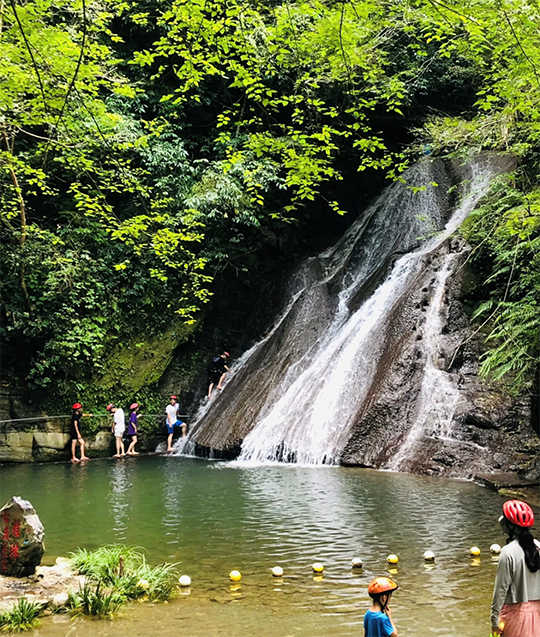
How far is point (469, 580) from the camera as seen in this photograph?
5.23 m

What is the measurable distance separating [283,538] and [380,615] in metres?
4.00

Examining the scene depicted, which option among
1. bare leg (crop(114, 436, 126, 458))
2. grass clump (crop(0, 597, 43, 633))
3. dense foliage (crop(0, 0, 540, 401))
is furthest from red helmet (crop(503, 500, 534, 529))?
bare leg (crop(114, 436, 126, 458))

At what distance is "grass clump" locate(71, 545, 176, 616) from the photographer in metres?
4.65

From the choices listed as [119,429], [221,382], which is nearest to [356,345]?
[221,382]

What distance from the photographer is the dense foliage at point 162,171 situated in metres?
9.08

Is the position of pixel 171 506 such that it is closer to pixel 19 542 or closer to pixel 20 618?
pixel 19 542

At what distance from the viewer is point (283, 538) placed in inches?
265

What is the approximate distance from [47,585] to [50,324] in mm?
11610

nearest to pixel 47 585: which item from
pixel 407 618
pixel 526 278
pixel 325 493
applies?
pixel 407 618

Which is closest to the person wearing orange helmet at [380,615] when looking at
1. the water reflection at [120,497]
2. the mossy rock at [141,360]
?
the water reflection at [120,497]

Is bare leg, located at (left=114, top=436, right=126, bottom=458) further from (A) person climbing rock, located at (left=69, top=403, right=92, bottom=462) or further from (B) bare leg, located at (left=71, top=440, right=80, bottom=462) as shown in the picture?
(B) bare leg, located at (left=71, top=440, right=80, bottom=462)

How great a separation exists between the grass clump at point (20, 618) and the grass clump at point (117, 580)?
14.1 inches

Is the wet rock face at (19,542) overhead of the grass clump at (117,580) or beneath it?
overhead

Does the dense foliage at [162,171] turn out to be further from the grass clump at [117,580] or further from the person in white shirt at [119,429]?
the grass clump at [117,580]
